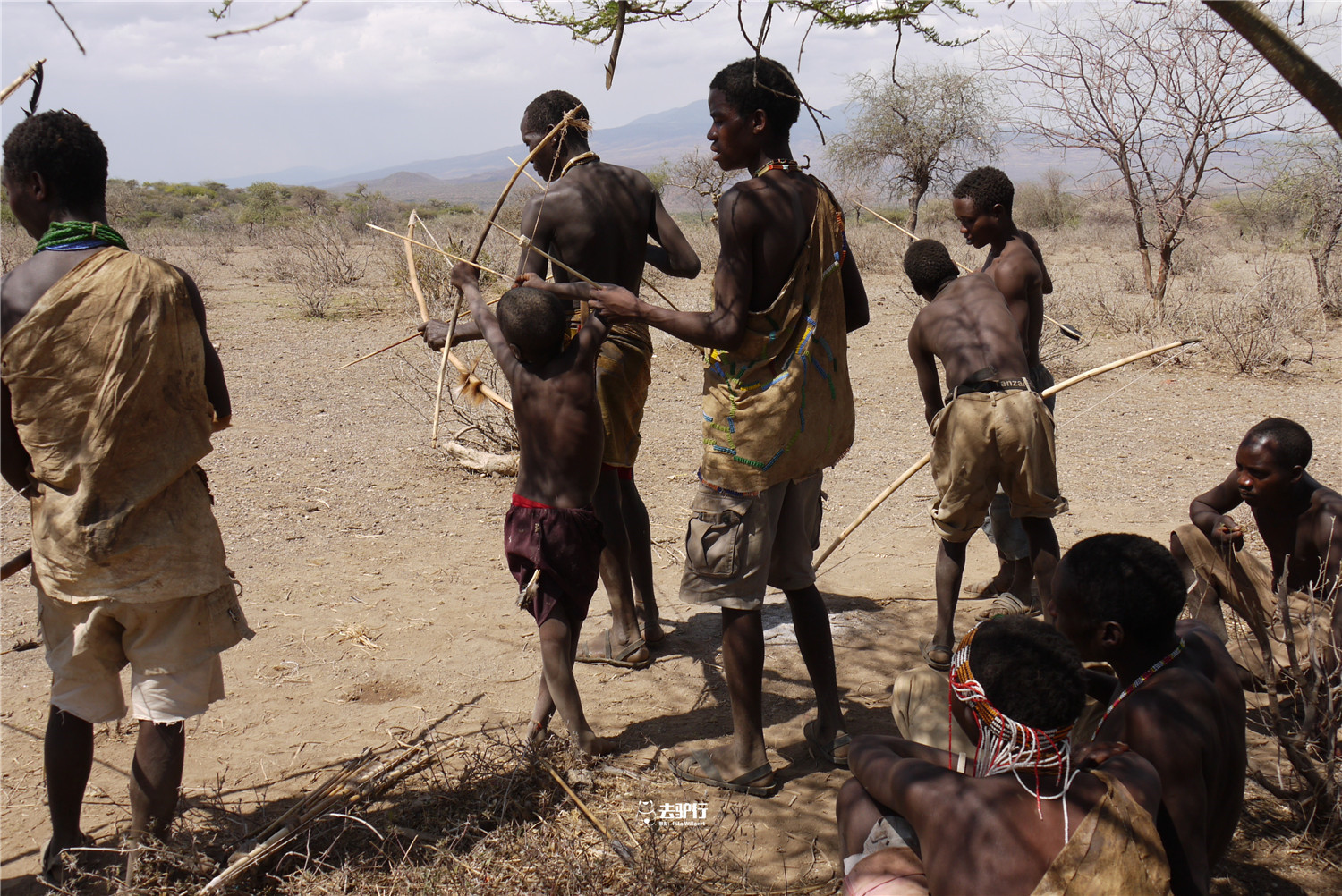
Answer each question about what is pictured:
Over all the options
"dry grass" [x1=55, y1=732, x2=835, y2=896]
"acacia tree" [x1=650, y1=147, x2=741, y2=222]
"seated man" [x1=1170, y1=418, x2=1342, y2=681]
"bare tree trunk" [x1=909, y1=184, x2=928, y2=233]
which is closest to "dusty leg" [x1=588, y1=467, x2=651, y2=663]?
"dry grass" [x1=55, y1=732, x2=835, y2=896]

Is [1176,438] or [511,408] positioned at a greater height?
[511,408]

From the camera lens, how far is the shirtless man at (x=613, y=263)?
11.4 ft

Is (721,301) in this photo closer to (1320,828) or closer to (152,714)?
(152,714)

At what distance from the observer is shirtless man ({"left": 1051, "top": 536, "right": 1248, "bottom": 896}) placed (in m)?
1.80

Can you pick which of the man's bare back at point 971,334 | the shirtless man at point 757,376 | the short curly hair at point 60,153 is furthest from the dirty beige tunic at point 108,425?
the man's bare back at point 971,334

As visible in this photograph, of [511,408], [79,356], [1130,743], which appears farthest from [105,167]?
[1130,743]

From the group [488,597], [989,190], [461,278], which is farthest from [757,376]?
[488,597]

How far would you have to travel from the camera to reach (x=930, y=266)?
3.72m

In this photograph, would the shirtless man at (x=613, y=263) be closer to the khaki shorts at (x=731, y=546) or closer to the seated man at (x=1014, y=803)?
the khaki shorts at (x=731, y=546)

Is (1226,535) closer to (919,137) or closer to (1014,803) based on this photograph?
(1014,803)

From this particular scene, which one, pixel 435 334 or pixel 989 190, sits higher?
pixel 989 190

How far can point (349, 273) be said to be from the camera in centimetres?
1433

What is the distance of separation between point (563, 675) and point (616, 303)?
1.13 metres

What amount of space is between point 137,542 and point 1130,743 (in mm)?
2205
